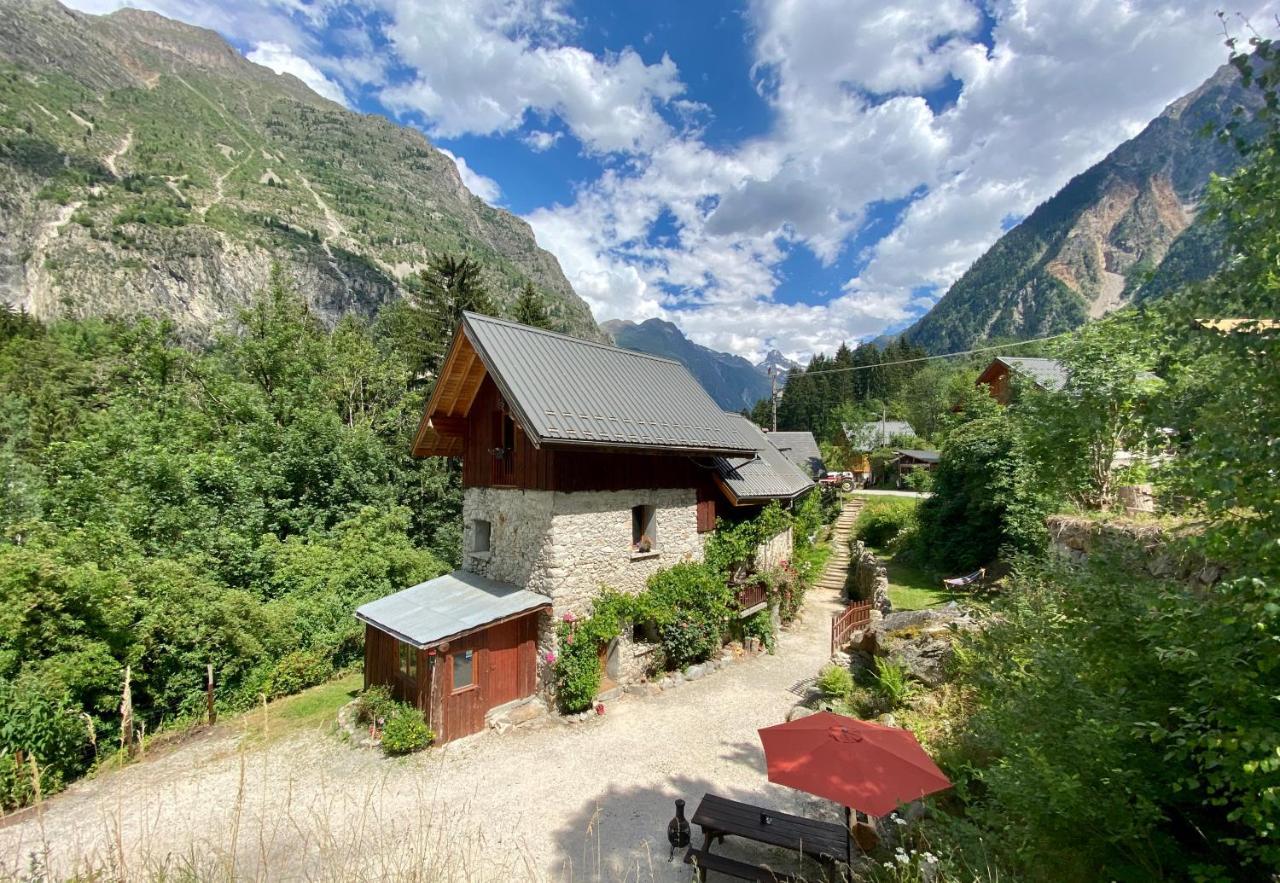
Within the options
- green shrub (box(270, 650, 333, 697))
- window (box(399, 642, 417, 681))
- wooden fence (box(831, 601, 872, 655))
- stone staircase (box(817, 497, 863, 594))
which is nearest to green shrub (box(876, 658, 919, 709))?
wooden fence (box(831, 601, 872, 655))

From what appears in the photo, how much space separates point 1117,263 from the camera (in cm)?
15050

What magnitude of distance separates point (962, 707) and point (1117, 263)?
7952 inches

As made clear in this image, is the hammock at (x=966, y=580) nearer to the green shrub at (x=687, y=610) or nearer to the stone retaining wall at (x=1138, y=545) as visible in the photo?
the stone retaining wall at (x=1138, y=545)

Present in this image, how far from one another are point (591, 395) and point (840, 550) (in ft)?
66.8

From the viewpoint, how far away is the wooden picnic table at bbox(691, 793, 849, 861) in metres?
6.88

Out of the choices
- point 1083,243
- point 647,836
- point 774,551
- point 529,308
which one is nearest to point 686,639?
point 647,836

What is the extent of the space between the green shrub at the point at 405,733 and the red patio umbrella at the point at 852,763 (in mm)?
7064

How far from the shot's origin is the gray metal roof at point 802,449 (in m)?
40.8

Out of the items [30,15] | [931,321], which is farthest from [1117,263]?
[30,15]

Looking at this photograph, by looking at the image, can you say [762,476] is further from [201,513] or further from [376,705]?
[201,513]

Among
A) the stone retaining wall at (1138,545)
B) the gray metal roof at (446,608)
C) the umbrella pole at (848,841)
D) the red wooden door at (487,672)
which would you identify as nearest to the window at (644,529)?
the gray metal roof at (446,608)

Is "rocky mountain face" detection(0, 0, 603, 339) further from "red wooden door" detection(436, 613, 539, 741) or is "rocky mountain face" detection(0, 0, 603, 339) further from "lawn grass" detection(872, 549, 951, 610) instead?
"lawn grass" detection(872, 549, 951, 610)

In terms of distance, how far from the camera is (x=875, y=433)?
53.6 m

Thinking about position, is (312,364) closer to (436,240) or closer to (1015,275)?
(436,240)
